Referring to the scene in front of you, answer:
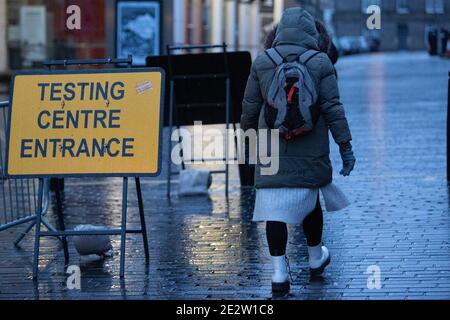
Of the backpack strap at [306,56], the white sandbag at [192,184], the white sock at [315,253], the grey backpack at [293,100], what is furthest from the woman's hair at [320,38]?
the white sandbag at [192,184]

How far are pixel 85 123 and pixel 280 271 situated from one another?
6.33 ft

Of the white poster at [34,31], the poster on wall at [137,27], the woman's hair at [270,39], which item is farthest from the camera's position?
the white poster at [34,31]

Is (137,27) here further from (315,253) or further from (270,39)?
(315,253)

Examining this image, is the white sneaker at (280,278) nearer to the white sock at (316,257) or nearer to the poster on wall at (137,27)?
the white sock at (316,257)

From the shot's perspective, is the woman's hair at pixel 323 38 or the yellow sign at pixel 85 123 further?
the yellow sign at pixel 85 123

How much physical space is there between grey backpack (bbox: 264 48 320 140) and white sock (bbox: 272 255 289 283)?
0.79m

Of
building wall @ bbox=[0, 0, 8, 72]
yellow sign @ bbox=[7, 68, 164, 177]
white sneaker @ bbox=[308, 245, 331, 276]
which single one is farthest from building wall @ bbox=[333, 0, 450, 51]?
white sneaker @ bbox=[308, 245, 331, 276]

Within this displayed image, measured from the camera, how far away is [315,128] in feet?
24.7

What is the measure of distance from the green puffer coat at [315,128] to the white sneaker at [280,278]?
0.48m

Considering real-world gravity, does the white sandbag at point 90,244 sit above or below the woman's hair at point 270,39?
below

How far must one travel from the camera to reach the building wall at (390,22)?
4318 inches

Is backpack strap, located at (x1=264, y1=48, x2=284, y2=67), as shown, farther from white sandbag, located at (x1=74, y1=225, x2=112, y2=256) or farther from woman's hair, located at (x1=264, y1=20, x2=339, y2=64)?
white sandbag, located at (x1=74, y1=225, x2=112, y2=256)

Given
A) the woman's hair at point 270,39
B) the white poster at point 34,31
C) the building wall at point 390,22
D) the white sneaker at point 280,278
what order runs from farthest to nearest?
the building wall at point 390,22
the white poster at point 34,31
the woman's hair at point 270,39
the white sneaker at point 280,278

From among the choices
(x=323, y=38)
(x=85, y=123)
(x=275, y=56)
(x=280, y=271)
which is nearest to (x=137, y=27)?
(x=85, y=123)
